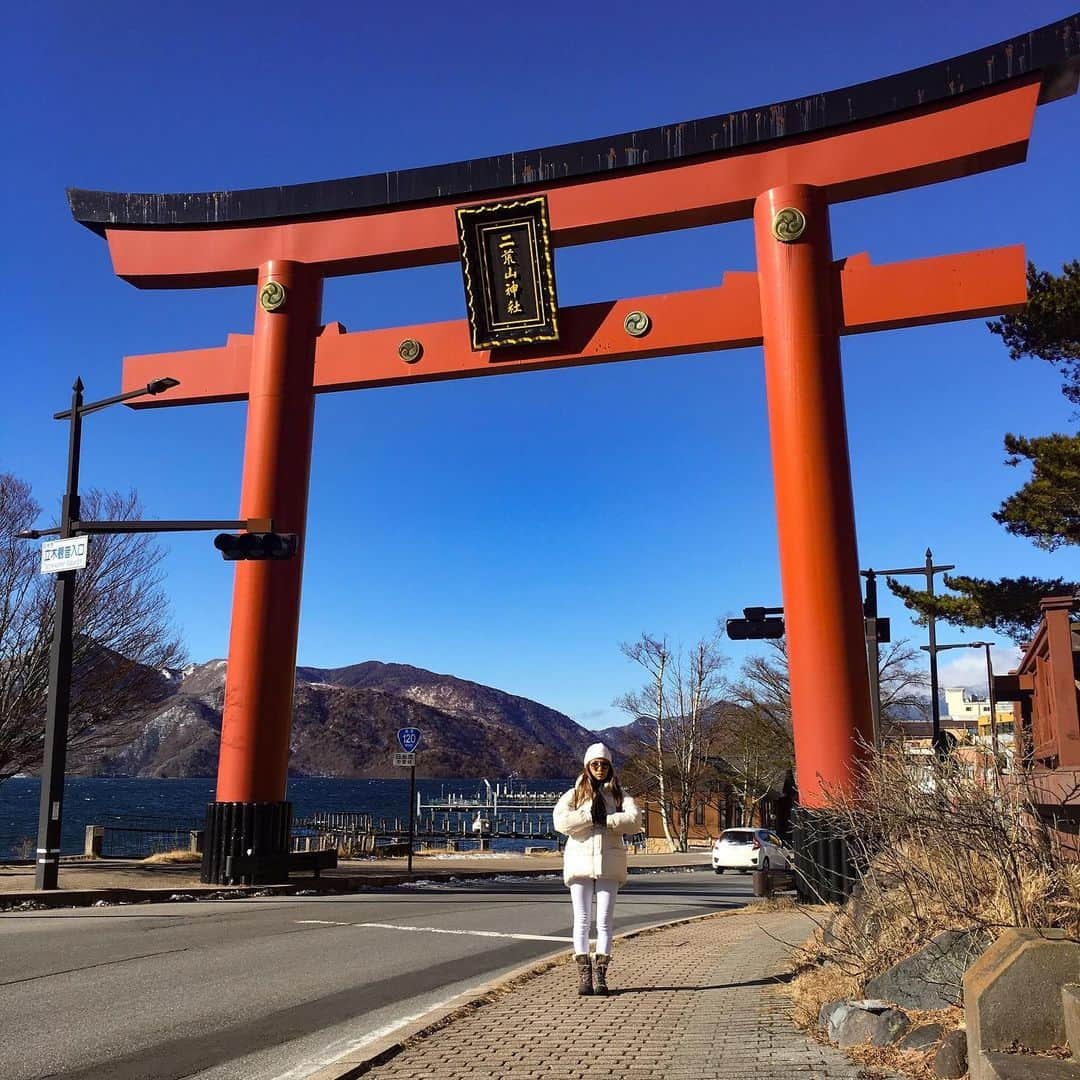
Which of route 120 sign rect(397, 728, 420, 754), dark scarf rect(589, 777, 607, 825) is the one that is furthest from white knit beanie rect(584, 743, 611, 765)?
route 120 sign rect(397, 728, 420, 754)

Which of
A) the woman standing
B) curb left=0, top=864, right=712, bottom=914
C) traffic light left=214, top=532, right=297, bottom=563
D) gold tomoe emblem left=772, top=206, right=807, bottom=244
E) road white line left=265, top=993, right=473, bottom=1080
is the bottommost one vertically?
road white line left=265, top=993, right=473, bottom=1080

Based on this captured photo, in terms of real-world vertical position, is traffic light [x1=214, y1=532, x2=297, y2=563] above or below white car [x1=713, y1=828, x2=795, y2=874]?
above

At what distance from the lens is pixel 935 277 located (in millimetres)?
14523

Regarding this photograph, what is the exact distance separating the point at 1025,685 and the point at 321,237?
49.0ft

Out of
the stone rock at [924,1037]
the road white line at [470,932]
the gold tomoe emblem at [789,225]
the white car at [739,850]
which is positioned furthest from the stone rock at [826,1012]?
the white car at [739,850]

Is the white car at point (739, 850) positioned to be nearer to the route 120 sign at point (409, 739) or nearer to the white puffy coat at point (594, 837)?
the route 120 sign at point (409, 739)

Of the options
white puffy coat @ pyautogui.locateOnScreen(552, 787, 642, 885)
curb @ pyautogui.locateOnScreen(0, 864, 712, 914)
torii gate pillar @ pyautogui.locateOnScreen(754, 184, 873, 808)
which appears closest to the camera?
white puffy coat @ pyautogui.locateOnScreen(552, 787, 642, 885)

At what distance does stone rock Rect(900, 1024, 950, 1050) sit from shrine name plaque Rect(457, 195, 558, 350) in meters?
12.4

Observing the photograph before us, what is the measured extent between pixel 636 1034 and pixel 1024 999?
92.5 inches

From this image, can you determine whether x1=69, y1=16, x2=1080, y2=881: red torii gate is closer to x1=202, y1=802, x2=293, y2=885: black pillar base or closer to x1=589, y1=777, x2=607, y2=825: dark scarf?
x1=202, y1=802, x2=293, y2=885: black pillar base

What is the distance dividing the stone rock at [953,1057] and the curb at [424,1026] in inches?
107

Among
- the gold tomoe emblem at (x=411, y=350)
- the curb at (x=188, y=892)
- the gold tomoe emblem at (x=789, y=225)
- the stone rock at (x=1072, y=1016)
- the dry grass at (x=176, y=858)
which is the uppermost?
the gold tomoe emblem at (x=789, y=225)

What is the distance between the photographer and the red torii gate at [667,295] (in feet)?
45.9

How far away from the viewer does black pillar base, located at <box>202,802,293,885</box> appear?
16078 mm
